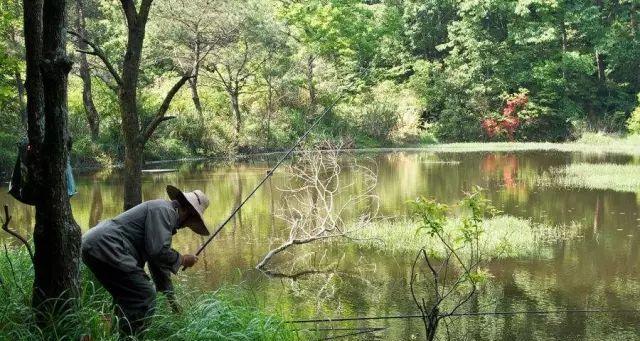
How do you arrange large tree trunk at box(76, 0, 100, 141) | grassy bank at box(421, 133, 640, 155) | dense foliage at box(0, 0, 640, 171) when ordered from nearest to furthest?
large tree trunk at box(76, 0, 100, 141)
dense foliage at box(0, 0, 640, 171)
grassy bank at box(421, 133, 640, 155)

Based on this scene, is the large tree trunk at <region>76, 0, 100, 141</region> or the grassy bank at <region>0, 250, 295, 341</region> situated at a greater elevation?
the large tree trunk at <region>76, 0, 100, 141</region>

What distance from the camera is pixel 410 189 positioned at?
52.2 feet

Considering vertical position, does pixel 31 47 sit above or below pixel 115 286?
above

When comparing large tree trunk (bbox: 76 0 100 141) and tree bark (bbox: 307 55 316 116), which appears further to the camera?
tree bark (bbox: 307 55 316 116)

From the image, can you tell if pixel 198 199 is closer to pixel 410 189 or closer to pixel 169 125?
pixel 410 189

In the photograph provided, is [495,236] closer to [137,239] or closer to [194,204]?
[194,204]

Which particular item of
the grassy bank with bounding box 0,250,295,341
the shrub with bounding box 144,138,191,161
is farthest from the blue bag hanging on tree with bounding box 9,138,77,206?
the shrub with bounding box 144,138,191,161

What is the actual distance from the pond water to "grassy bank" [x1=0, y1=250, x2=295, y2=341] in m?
1.37

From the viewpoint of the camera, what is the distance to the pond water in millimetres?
6398

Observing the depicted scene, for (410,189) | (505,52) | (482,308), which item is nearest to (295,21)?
(505,52)

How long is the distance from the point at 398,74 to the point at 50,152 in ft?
110

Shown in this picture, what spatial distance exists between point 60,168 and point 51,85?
0.41 metres

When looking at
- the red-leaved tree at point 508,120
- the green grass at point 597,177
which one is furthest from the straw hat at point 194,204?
the red-leaved tree at point 508,120

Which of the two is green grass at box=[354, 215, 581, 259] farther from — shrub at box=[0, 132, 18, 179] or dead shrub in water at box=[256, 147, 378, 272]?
shrub at box=[0, 132, 18, 179]
